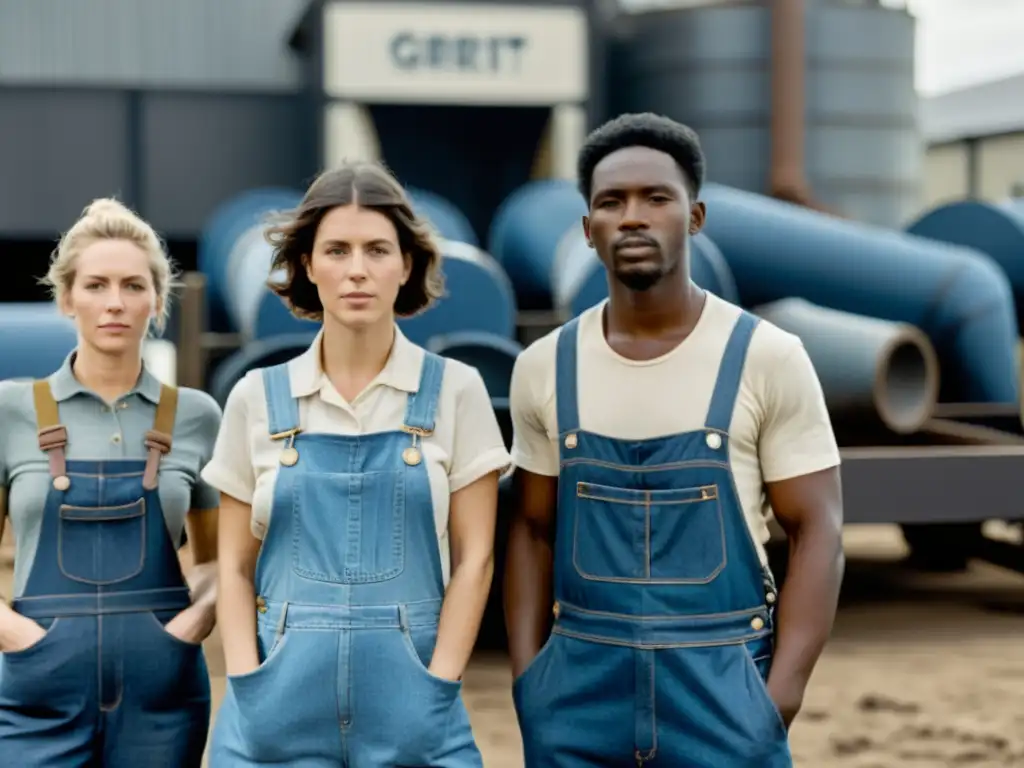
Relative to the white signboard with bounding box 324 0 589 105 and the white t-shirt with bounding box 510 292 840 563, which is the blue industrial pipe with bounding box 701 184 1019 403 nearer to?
the white t-shirt with bounding box 510 292 840 563

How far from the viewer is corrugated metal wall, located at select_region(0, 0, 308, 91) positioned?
12578 millimetres

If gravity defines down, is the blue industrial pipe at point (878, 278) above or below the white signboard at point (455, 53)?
below

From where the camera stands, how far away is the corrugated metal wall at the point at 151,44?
1258 cm

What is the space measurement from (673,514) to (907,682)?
355 cm

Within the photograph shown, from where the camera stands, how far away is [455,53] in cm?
1143

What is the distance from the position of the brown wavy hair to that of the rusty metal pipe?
407 inches

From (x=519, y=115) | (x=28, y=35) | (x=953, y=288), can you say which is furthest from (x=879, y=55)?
(x=28, y=35)

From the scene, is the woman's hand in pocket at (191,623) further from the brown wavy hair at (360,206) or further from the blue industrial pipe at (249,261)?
the blue industrial pipe at (249,261)

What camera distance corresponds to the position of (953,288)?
6941mm

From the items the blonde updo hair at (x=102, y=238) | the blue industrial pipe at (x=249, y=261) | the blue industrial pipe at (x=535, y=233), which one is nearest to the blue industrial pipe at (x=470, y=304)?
the blue industrial pipe at (x=249, y=261)

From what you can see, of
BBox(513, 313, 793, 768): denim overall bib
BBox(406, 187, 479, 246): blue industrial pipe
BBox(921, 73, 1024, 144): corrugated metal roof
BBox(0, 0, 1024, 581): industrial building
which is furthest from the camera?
BBox(921, 73, 1024, 144): corrugated metal roof

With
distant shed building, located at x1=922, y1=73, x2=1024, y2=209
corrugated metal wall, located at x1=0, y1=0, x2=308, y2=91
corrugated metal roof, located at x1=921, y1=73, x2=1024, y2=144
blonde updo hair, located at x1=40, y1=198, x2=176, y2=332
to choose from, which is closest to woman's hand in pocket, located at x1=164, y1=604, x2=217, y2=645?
blonde updo hair, located at x1=40, y1=198, x2=176, y2=332

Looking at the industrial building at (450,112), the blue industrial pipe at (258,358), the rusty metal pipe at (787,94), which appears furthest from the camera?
the rusty metal pipe at (787,94)

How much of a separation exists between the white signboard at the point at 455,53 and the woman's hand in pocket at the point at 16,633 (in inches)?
373
